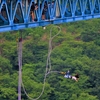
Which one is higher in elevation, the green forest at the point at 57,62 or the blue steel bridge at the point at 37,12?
the blue steel bridge at the point at 37,12

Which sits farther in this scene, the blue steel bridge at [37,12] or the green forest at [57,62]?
the green forest at [57,62]

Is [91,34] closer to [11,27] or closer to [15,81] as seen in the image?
[15,81]

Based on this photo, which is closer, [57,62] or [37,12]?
[37,12]

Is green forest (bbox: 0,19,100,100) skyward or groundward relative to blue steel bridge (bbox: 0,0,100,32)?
groundward

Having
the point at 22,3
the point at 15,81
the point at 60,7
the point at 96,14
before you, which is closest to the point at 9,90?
the point at 15,81

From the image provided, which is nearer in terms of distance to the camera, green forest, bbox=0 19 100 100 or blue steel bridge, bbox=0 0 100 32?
blue steel bridge, bbox=0 0 100 32
